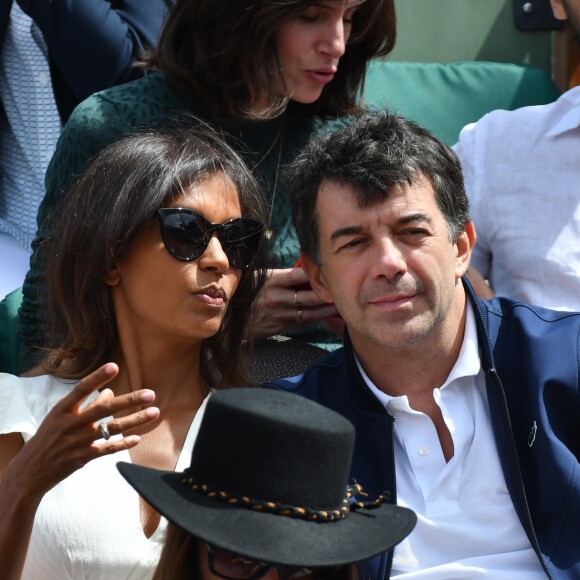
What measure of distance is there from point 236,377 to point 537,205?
959mm

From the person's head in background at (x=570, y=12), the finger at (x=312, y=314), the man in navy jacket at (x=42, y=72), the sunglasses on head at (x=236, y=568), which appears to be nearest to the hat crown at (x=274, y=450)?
the sunglasses on head at (x=236, y=568)

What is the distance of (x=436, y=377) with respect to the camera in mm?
2477

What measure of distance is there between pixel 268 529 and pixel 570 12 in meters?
2.12

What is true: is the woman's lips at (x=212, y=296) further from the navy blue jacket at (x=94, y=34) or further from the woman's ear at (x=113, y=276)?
the navy blue jacket at (x=94, y=34)

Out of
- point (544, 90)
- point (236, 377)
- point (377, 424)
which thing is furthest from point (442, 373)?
point (544, 90)

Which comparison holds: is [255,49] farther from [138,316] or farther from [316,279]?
[138,316]

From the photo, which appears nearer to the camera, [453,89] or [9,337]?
[9,337]

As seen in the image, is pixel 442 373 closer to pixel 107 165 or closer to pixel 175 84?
pixel 107 165

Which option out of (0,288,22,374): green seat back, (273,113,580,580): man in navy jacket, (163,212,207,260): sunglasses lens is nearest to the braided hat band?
(273,113,580,580): man in navy jacket

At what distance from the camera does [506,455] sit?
2.35m

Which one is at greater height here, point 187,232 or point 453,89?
point 187,232

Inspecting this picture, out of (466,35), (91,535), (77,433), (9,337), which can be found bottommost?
(9,337)

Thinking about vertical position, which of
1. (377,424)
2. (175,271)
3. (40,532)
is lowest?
(40,532)

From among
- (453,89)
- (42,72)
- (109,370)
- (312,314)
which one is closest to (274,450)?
(109,370)
